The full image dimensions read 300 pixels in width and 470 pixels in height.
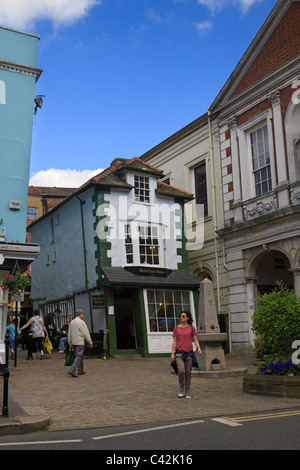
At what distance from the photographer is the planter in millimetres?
9539

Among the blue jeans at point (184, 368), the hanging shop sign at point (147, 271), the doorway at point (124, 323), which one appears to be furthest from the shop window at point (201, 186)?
the blue jeans at point (184, 368)

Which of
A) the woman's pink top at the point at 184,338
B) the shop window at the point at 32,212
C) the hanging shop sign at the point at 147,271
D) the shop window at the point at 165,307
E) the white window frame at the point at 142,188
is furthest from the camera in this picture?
the shop window at the point at 32,212

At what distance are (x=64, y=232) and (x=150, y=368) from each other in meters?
10.4

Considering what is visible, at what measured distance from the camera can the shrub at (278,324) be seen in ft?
34.5

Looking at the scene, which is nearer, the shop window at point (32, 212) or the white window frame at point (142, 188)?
the white window frame at point (142, 188)

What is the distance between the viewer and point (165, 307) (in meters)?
20.7

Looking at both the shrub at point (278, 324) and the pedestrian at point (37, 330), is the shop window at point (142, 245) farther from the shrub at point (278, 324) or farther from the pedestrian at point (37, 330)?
the shrub at point (278, 324)

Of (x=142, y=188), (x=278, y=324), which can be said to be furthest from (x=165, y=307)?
(x=278, y=324)

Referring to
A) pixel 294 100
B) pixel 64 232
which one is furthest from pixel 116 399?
pixel 64 232

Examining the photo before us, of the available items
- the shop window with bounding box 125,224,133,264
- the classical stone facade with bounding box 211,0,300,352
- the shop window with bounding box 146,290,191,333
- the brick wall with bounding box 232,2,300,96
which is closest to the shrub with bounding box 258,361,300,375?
the classical stone facade with bounding box 211,0,300,352

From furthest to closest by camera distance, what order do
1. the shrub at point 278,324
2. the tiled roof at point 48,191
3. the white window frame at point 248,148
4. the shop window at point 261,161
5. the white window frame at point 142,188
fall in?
the tiled roof at point 48,191
the white window frame at point 142,188
the white window frame at point 248,148
the shop window at point 261,161
the shrub at point 278,324

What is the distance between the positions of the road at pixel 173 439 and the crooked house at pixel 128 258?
12.2 m

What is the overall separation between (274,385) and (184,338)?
1.98 m
